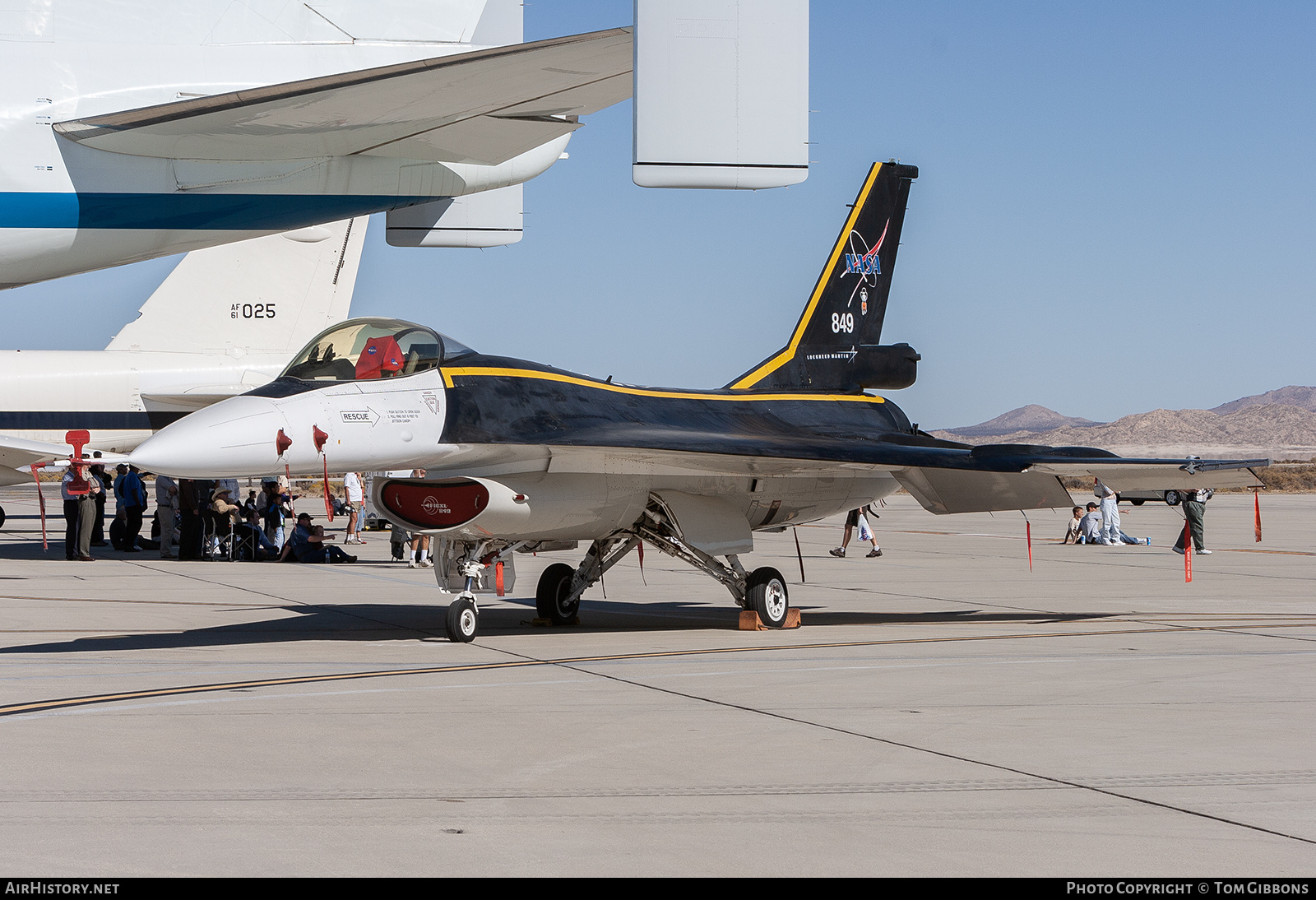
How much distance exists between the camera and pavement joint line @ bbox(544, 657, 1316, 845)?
5207mm

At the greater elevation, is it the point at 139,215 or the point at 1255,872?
the point at 139,215

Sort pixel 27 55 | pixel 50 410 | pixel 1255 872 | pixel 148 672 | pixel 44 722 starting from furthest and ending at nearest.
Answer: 1. pixel 50 410
2. pixel 148 672
3. pixel 27 55
4. pixel 44 722
5. pixel 1255 872

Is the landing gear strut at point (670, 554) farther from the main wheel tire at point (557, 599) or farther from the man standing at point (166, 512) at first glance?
the man standing at point (166, 512)

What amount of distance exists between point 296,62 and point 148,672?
4814mm

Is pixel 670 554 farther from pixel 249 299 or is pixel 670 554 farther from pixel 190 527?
pixel 249 299

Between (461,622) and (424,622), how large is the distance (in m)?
2.31

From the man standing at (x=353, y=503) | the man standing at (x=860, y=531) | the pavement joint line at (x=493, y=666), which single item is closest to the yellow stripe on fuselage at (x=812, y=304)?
the pavement joint line at (x=493, y=666)

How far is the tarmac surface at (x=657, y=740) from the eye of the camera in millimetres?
4820

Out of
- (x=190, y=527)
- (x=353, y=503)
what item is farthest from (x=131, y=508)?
(x=353, y=503)

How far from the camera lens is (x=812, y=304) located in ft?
50.4

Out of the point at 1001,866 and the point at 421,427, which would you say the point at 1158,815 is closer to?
the point at 1001,866

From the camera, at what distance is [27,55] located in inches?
347

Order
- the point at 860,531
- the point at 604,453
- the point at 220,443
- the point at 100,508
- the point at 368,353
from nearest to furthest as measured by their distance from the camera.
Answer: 1. the point at 220,443
2. the point at 368,353
3. the point at 604,453
4. the point at 860,531
5. the point at 100,508

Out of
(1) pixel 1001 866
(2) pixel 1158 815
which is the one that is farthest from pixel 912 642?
(1) pixel 1001 866
